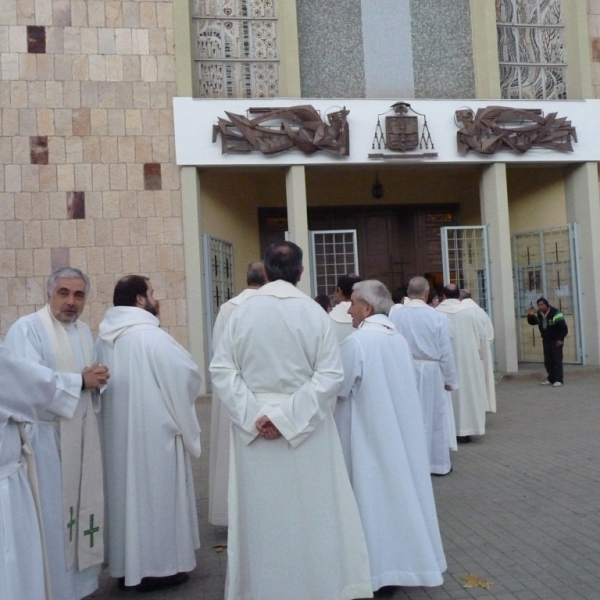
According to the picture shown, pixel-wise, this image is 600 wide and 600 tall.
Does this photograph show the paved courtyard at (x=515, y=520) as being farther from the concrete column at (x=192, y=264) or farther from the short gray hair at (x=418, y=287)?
the concrete column at (x=192, y=264)

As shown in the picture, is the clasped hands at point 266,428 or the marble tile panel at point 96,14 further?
the marble tile panel at point 96,14

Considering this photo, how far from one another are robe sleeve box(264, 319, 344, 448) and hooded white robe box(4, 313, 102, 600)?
1.13m

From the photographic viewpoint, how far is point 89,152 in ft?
44.5

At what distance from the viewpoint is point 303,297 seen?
4.33 metres

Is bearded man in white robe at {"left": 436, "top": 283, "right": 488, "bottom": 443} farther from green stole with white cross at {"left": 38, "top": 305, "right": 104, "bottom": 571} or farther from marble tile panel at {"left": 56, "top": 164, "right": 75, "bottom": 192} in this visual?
A: marble tile panel at {"left": 56, "top": 164, "right": 75, "bottom": 192}

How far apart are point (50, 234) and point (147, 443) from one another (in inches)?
368

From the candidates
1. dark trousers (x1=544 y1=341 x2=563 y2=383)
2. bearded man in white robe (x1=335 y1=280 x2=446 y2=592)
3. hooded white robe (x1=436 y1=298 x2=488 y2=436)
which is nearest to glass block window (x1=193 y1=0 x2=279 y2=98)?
hooded white robe (x1=436 y1=298 x2=488 y2=436)

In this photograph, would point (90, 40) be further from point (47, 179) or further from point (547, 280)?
point (547, 280)

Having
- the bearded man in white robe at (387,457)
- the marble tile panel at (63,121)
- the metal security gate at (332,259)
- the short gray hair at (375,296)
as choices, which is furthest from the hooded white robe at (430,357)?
the marble tile panel at (63,121)

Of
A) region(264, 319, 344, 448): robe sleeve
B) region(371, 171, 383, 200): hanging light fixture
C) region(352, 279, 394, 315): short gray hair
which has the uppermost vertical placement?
region(371, 171, 383, 200): hanging light fixture

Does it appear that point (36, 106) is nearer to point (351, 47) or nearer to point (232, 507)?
point (351, 47)

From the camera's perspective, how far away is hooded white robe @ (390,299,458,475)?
7867 millimetres

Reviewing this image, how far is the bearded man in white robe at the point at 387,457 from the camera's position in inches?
181

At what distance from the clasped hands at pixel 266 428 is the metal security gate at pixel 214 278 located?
32.7 ft
